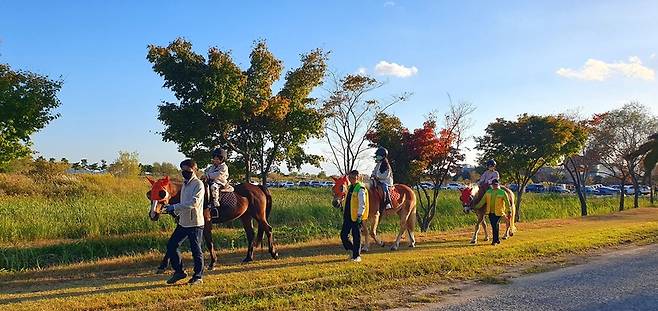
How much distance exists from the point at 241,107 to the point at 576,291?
9878mm

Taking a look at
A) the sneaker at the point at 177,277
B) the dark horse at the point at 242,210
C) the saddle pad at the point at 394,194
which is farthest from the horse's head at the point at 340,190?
the sneaker at the point at 177,277

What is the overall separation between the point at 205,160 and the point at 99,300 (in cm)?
854

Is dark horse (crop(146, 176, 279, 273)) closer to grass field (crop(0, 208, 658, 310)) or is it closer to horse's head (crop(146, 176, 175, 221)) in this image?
horse's head (crop(146, 176, 175, 221))

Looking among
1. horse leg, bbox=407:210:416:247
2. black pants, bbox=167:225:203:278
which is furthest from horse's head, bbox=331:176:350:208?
black pants, bbox=167:225:203:278

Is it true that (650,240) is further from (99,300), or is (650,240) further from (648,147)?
(99,300)

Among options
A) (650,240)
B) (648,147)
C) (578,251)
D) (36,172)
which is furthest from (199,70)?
(36,172)

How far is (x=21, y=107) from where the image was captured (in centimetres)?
1534

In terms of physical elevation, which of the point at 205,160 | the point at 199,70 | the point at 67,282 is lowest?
the point at 67,282

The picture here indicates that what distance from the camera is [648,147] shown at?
18.9 meters

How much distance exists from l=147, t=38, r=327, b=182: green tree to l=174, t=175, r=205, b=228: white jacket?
19.2ft

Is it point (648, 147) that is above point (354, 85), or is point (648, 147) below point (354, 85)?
below

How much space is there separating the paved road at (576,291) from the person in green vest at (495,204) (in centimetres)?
281

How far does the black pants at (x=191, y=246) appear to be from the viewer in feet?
26.9

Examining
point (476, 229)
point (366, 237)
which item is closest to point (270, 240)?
point (366, 237)
